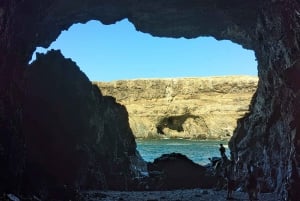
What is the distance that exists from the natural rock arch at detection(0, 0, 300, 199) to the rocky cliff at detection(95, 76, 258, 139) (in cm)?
8113

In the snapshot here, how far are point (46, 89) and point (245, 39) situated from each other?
15603 millimetres

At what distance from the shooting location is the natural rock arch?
2058cm

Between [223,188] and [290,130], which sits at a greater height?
[290,130]

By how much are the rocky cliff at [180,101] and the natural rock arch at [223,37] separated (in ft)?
266

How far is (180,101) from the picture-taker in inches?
4747

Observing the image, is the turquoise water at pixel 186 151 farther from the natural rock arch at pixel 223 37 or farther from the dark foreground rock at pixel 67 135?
the natural rock arch at pixel 223 37

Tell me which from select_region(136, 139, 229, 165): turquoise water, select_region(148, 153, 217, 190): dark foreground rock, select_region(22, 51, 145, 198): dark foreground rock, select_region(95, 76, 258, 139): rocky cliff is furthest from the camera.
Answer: select_region(95, 76, 258, 139): rocky cliff

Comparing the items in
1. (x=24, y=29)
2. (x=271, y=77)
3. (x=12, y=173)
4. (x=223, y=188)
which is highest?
(x=24, y=29)

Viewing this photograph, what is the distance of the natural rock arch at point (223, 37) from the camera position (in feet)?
67.5

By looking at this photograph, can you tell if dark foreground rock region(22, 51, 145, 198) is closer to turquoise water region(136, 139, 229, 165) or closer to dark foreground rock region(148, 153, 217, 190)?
dark foreground rock region(148, 153, 217, 190)

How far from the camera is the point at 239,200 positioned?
23.4 meters

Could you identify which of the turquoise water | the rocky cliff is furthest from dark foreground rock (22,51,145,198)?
the rocky cliff

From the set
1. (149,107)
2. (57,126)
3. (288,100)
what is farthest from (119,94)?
(288,100)

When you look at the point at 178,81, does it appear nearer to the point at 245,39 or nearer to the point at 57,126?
the point at 245,39
